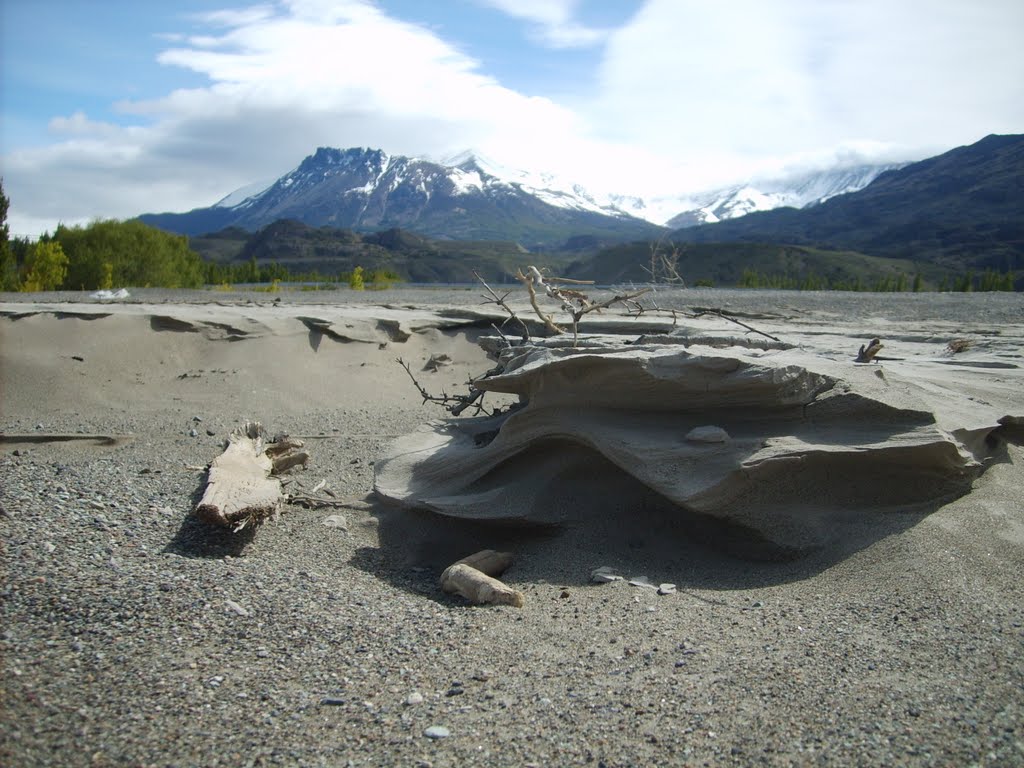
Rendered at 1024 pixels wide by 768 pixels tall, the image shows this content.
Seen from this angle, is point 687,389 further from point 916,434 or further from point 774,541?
point 916,434

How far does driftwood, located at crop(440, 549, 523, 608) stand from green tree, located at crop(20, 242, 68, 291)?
80.9ft

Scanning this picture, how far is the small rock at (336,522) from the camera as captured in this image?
510cm

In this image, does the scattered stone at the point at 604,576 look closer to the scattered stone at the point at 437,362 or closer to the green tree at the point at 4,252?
the scattered stone at the point at 437,362

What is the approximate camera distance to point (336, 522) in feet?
16.9

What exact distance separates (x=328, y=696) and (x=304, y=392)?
744 cm

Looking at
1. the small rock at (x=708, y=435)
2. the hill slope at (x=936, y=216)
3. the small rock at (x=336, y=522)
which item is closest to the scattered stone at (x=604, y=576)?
the small rock at (x=708, y=435)

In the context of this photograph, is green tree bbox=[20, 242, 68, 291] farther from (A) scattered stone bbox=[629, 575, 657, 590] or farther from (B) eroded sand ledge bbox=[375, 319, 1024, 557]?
(A) scattered stone bbox=[629, 575, 657, 590]

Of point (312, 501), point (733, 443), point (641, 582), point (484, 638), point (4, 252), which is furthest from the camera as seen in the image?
point (4, 252)

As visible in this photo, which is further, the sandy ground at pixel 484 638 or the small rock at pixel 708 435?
the small rock at pixel 708 435

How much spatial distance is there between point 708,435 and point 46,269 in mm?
26206

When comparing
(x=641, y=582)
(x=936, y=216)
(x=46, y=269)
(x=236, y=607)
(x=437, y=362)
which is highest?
(x=936, y=216)

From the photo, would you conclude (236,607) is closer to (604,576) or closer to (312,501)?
(604,576)

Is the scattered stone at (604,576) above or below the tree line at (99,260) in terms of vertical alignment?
below

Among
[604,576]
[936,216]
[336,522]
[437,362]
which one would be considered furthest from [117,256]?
[936,216]
